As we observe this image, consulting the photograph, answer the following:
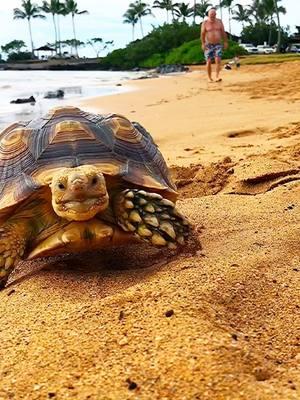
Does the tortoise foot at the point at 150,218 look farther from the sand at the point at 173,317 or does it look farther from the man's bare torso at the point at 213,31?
the man's bare torso at the point at 213,31

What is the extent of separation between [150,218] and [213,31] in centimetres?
1135

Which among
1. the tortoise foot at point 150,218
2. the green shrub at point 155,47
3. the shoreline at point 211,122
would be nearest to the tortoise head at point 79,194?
the tortoise foot at point 150,218

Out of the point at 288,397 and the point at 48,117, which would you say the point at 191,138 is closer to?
the point at 48,117

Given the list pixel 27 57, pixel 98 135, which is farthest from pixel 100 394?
pixel 27 57

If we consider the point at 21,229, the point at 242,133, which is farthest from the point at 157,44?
the point at 21,229

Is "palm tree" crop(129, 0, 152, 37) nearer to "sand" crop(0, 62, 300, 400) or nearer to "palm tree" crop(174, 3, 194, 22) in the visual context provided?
"palm tree" crop(174, 3, 194, 22)

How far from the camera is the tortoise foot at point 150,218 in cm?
236

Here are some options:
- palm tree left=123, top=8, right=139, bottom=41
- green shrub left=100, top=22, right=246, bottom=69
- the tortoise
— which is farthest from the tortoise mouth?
palm tree left=123, top=8, right=139, bottom=41

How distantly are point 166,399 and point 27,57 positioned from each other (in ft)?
297

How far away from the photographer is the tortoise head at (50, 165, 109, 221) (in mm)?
2217

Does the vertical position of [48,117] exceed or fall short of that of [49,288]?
it exceeds it

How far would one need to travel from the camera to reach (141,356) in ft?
4.80

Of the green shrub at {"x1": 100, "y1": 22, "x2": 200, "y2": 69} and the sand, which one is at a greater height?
the sand

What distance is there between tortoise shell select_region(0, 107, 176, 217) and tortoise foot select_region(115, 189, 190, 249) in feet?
0.52
